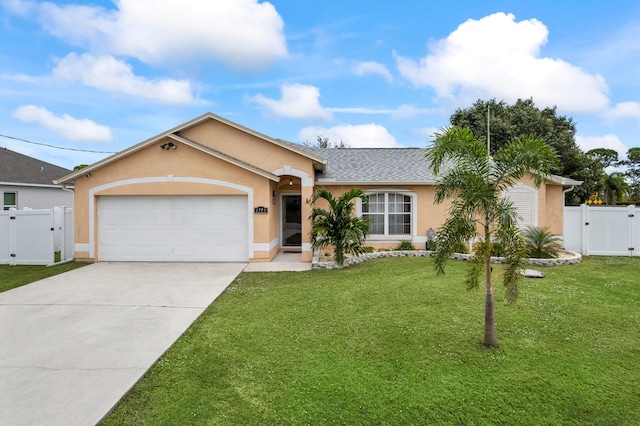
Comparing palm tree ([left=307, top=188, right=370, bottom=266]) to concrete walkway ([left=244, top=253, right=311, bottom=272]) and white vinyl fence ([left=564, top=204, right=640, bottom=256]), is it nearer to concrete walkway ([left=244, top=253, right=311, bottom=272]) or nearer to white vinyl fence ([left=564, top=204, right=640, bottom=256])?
concrete walkway ([left=244, top=253, right=311, bottom=272])

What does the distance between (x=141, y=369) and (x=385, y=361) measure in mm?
3077

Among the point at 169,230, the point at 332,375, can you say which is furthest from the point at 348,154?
the point at 332,375

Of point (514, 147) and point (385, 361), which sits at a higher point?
point (514, 147)

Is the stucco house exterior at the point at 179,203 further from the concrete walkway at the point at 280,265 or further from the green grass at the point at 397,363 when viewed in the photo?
the green grass at the point at 397,363

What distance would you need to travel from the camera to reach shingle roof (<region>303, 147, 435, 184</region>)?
1347 cm

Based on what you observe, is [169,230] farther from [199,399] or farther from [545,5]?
[545,5]

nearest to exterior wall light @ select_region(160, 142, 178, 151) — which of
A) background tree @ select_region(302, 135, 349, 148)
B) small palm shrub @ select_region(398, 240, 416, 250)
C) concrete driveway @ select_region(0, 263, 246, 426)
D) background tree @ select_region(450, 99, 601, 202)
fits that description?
concrete driveway @ select_region(0, 263, 246, 426)

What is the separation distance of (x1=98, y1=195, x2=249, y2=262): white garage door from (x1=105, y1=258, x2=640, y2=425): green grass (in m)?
4.35

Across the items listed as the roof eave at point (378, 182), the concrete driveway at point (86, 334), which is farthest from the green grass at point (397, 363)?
the roof eave at point (378, 182)

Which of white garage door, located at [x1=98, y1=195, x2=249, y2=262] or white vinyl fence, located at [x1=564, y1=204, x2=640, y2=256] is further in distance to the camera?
white vinyl fence, located at [x1=564, y1=204, x2=640, y2=256]

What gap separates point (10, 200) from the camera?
19453mm

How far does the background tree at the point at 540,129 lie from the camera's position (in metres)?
26.0

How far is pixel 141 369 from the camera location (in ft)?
13.8

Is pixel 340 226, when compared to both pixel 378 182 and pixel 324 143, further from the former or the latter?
pixel 324 143
